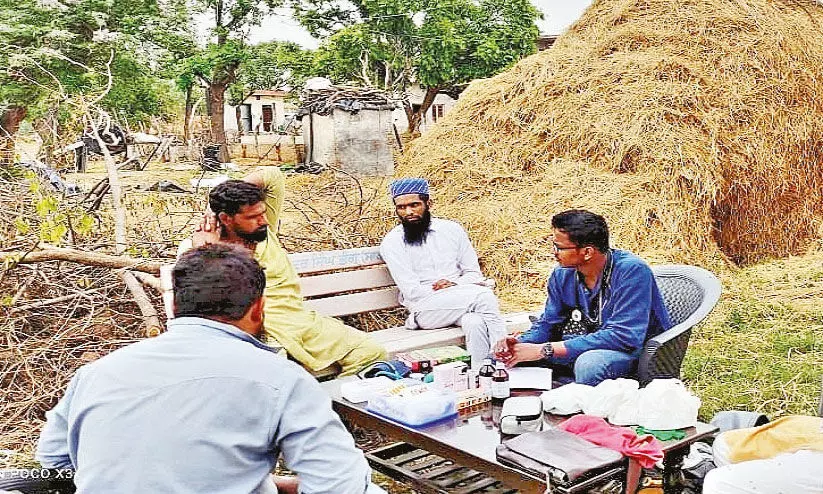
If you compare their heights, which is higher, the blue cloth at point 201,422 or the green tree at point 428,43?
the green tree at point 428,43

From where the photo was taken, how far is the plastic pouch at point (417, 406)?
324 centimetres

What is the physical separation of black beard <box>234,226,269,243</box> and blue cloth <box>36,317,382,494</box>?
2.25m

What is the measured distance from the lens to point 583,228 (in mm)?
3846

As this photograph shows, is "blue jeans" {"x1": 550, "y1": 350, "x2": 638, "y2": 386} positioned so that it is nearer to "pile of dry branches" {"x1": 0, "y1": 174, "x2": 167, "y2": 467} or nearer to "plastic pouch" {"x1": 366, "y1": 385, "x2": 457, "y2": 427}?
"plastic pouch" {"x1": 366, "y1": 385, "x2": 457, "y2": 427}

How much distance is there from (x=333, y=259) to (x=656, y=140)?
450cm

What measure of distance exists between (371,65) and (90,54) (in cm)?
976

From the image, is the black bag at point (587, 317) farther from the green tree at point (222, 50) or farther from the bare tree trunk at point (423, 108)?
the green tree at point (222, 50)

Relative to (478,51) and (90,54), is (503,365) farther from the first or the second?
(478,51)

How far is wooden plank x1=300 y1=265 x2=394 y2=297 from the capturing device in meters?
5.20

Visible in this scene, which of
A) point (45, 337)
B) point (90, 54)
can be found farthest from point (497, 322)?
point (90, 54)

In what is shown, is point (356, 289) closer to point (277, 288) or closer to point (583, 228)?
point (277, 288)

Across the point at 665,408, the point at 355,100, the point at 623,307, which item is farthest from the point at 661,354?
the point at 355,100

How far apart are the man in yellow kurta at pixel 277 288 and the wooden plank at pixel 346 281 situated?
59cm

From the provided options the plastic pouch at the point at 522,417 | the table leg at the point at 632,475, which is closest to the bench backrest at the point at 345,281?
the plastic pouch at the point at 522,417
